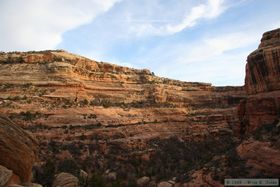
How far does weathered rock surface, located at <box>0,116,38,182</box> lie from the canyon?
1353 centimetres

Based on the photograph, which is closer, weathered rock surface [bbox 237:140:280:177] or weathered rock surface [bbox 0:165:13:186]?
weathered rock surface [bbox 0:165:13:186]

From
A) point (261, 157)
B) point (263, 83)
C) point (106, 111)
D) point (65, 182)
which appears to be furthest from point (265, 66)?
point (106, 111)

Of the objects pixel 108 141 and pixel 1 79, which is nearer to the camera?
pixel 108 141

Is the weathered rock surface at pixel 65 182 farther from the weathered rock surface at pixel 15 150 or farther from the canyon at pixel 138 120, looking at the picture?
the weathered rock surface at pixel 15 150

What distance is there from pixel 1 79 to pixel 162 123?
21752mm

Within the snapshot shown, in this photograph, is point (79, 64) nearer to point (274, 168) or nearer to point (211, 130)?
point (211, 130)

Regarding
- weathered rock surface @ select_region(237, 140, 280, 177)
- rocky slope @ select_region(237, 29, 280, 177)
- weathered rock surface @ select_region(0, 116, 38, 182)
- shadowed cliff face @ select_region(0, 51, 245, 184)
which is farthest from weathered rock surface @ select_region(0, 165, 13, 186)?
shadowed cliff face @ select_region(0, 51, 245, 184)

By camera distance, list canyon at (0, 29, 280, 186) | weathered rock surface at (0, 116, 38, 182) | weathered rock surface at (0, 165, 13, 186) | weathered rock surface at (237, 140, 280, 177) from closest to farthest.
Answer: weathered rock surface at (0, 165, 13, 186)
weathered rock surface at (0, 116, 38, 182)
weathered rock surface at (237, 140, 280, 177)
canyon at (0, 29, 280, 186)

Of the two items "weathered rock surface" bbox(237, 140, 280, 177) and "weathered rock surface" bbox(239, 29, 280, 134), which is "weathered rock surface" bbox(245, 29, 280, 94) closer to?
"weathered rock surface" bbox(239, 29, 280, 134)

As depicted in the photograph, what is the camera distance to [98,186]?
1037 inches

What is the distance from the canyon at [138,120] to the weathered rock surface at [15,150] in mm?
13531

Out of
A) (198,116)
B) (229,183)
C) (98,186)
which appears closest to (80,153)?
(98,186)

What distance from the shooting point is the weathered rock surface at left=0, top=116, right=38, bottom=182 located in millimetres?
11703

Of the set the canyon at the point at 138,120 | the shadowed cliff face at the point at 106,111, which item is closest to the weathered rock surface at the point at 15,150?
the canyon at the point at 138,120
